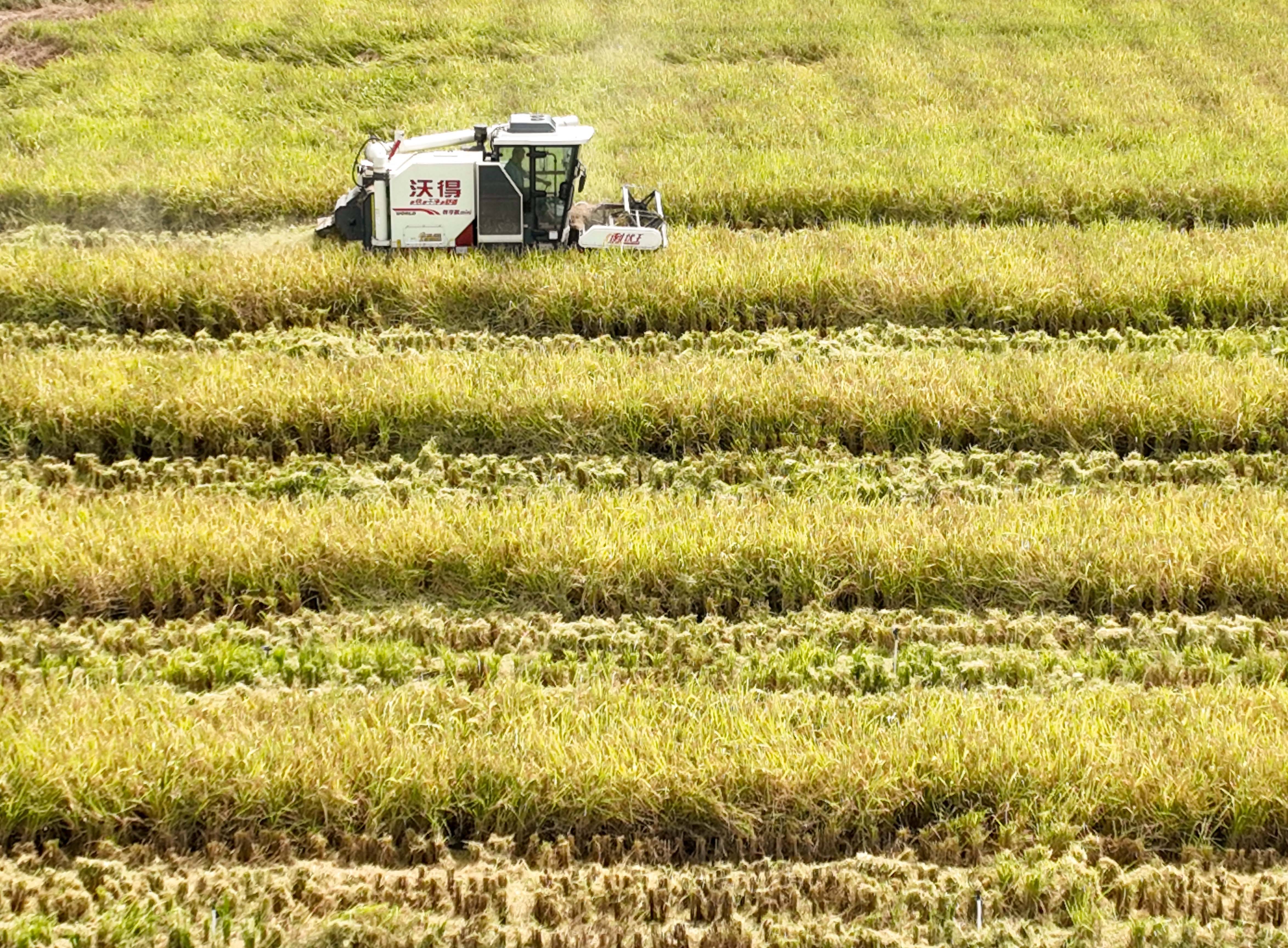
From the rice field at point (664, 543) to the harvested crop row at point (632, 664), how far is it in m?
0.03

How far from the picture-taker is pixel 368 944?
5.37 m

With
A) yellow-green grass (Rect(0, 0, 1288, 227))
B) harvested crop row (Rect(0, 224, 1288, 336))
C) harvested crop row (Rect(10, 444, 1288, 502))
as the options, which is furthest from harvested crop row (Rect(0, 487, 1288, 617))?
yellow-green grass (Rect(0, 0, 1288, 227))

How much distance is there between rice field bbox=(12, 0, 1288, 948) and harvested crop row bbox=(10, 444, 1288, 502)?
44 millimetres

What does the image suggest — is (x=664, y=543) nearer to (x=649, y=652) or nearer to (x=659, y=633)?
(x=659, y=633)

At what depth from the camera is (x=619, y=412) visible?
30.4 ft

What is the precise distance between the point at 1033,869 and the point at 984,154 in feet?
33.7

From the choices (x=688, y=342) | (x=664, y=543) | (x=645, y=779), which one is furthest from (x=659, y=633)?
(x=688, y=342)

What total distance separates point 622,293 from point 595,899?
6.18 m

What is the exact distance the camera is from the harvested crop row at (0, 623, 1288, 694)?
6.89m

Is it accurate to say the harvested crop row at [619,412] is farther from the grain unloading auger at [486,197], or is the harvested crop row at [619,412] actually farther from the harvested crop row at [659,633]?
the grain unloading auger at [486,197]

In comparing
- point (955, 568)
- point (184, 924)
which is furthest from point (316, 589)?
point (955, 568)

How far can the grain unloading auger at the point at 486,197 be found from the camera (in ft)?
38.2

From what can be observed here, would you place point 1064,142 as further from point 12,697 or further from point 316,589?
point 12,697

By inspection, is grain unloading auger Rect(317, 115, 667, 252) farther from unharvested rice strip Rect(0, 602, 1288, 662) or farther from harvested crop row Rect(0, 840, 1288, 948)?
harvested crop row Rect(0, 840, 1288, 948)
